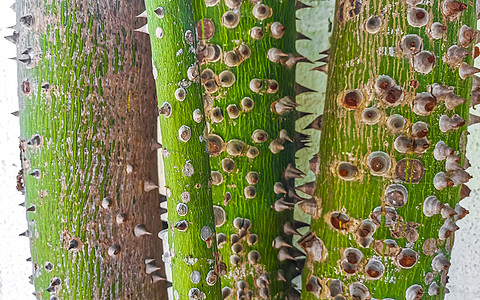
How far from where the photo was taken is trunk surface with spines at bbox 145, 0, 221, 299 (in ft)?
0.94

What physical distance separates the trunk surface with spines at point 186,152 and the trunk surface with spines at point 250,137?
10cm

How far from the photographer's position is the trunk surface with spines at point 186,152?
0.29 m

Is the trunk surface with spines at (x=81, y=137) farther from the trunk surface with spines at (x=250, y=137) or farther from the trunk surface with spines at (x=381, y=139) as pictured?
the trunk surface with spines at (x=381, y=139)

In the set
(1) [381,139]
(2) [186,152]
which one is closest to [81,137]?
(2) [186,152]

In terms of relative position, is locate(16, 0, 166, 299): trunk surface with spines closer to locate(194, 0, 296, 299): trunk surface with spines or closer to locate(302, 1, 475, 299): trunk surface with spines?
locate(194, 0, 296, 299): trunk surface with spines

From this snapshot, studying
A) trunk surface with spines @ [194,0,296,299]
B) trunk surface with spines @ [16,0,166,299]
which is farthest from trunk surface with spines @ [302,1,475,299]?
trunk surface with spines @ [16,0,166,299]

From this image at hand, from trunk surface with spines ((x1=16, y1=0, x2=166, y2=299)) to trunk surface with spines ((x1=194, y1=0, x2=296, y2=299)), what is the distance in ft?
0.26

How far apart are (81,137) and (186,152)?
5.3 inches

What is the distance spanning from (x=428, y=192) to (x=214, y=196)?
19 centimetres

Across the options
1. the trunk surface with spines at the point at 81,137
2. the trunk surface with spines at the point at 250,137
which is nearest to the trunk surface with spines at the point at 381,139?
the trunk surface with spines at the point at 250,137

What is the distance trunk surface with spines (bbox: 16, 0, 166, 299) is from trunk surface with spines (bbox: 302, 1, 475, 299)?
0.61ft

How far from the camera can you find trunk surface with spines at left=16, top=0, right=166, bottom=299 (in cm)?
37

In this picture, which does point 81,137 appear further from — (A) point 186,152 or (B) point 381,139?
(B) point 381,139

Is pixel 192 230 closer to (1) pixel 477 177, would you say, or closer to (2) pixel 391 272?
(2) pixel 391 272
